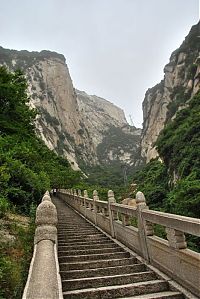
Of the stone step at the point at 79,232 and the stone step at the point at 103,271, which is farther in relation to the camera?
the stone step at the point at 79,232

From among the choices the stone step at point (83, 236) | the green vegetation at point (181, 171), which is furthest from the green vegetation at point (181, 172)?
the stone step at point (83, 236)

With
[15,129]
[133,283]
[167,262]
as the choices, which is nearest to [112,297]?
[133,283]

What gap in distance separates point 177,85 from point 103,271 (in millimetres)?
64364

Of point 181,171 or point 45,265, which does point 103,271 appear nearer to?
point 45,265

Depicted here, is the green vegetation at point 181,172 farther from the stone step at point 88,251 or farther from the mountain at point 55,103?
the mountain at point 55,103

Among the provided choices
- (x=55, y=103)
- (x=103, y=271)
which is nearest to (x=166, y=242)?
(x=103, y=271)

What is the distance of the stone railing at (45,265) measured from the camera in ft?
9.83

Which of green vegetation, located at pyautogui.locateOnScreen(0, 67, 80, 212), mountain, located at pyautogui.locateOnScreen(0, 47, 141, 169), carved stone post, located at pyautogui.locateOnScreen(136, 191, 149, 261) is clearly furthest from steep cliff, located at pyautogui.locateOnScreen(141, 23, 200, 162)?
carved stone post, located at pyautogui.locateOnScreen(136, 191, 149, 261)

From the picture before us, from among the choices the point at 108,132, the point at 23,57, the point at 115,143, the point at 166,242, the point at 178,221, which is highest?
the point at 23,57

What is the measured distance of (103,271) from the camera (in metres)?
5.69

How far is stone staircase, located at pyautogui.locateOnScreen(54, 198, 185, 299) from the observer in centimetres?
475

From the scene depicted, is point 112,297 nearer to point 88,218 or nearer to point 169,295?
point 169,295

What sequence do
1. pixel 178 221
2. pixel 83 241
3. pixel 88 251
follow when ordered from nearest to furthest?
pixel 178 221
pixel 88 251
pixel 83 241

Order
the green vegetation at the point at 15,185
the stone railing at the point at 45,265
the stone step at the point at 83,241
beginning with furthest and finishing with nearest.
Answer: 1. the stone step at the point at 83,241
2. the green vegetation at the point at 15,185
3. the stone railing at the point at 45,265
